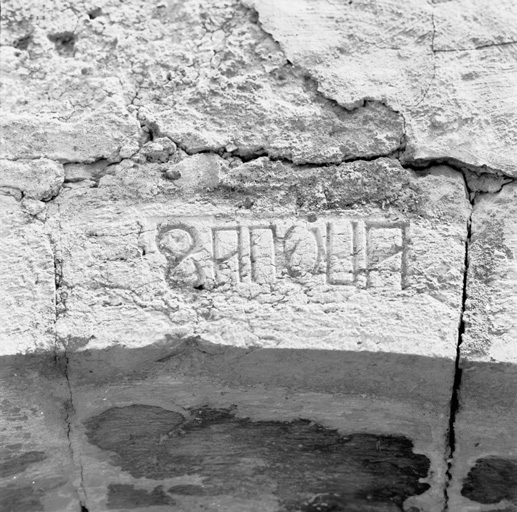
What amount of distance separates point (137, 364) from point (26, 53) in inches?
28.7

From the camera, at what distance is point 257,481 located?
1798mm

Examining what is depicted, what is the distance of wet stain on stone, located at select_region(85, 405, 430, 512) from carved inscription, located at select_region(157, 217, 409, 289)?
32cm

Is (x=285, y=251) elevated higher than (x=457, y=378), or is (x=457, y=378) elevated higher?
(x=285, y=251)

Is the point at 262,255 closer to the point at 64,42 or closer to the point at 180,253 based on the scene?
the point at 180,253

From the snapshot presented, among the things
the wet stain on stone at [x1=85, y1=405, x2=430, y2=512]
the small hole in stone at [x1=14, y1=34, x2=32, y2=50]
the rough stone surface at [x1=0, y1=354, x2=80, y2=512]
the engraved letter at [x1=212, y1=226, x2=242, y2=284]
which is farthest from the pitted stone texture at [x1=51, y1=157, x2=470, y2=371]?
the small hole in stone at [x1=14, y1=34, x2=32, y2=50]

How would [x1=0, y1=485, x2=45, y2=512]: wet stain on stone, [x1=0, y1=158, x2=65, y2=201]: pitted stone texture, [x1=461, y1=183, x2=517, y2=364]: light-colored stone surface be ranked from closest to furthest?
[x1=461, y1=183, x2=517, y2=364]: light-colored stone surface → [x1=0, y1=158, x2=65, y2=201]: pitted stone texture → [x1=0, y1=485, x2=45, y2=512]: wet stain on stone

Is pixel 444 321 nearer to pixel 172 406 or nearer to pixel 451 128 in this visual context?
pixel 451 128

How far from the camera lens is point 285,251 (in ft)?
5.27

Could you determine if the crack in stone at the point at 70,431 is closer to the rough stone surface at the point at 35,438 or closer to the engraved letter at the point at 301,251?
the rough stone surface at the point at 35,438

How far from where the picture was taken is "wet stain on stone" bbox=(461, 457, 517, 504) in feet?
5.55

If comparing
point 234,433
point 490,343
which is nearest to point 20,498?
point 234,433

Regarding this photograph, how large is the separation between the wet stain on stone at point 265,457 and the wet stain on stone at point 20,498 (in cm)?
20

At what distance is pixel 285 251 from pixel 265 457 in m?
0.49

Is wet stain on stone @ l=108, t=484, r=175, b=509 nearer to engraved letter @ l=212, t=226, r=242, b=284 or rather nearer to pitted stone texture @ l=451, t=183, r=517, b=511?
engraved letter @ l=212, t=226, r=242, b=284
